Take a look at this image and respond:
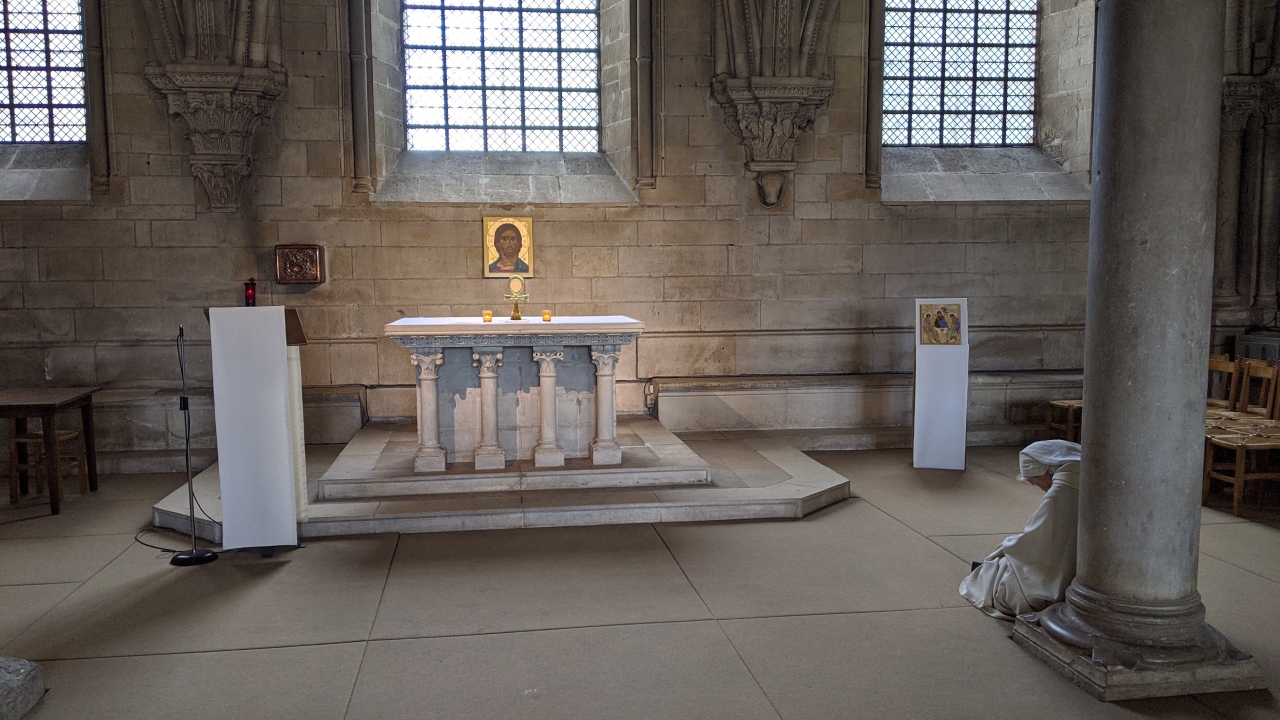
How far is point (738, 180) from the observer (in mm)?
8531

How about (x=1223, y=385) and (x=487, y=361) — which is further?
(x=1223, y=385)

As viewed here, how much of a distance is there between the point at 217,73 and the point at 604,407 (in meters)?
4.50

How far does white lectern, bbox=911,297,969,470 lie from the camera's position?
7.45 m

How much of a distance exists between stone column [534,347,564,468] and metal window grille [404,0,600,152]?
344 cm

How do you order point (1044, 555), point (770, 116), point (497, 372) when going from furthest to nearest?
point (770, 116) < point (497, 372) < point (1044, 555)

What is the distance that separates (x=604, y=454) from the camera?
6.39m


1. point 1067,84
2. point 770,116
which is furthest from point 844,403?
point 1067,84

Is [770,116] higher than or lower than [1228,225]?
higher

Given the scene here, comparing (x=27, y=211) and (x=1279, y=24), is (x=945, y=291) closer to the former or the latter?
(x=1279, y=24)

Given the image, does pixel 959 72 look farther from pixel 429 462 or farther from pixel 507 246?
pixel 429 462

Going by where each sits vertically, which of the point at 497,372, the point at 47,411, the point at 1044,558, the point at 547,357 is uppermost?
the point at 547,357

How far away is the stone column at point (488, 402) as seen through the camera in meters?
6.20

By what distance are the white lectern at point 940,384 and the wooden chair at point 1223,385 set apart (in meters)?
2.01

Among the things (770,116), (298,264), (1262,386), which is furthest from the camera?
(770,116)
